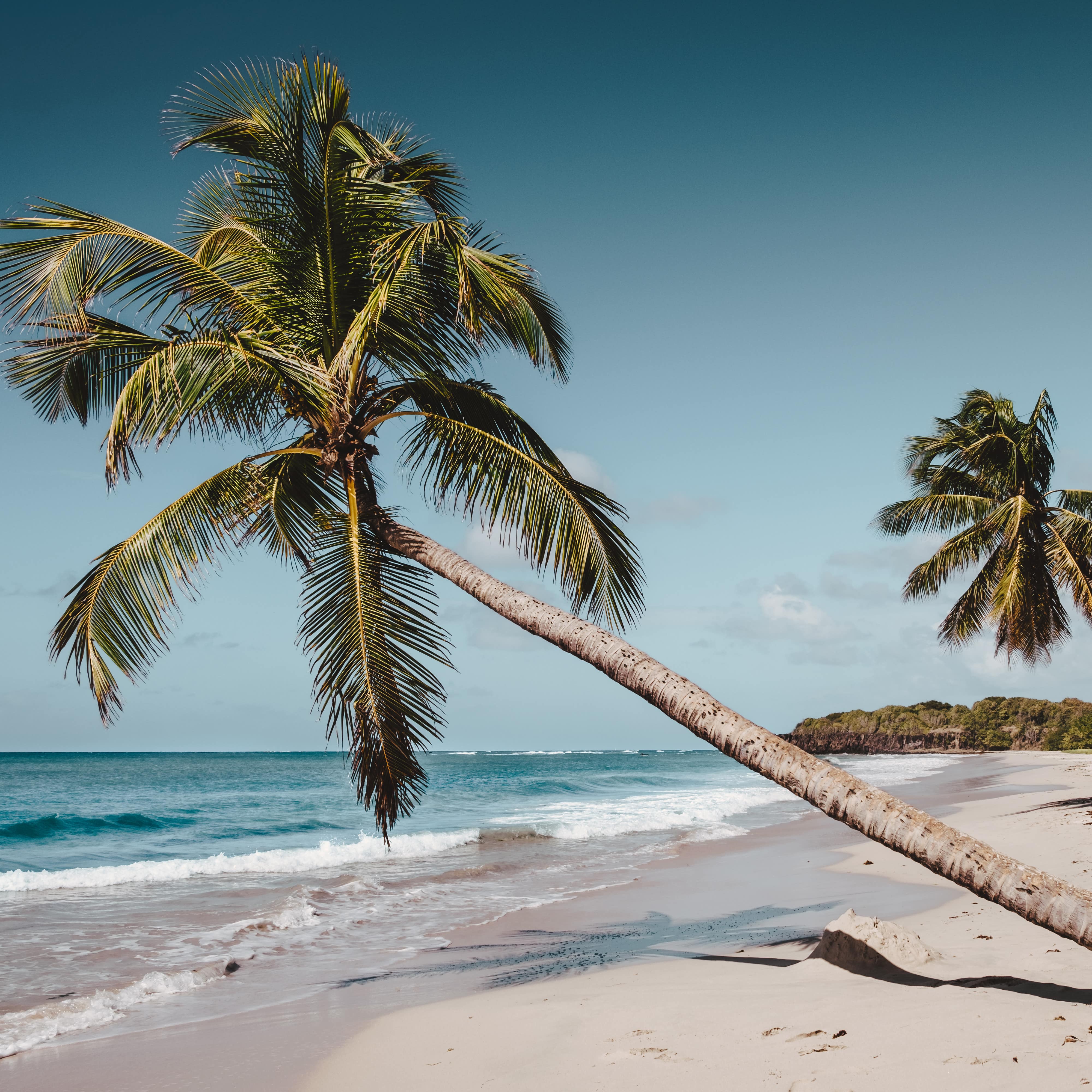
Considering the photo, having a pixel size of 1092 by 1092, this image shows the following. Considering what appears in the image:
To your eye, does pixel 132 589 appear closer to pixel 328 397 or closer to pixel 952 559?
pixel 328 397

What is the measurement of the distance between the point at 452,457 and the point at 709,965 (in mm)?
4255

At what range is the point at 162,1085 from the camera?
4.67 meters

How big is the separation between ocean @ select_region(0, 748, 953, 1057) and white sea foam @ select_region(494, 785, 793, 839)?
14cm

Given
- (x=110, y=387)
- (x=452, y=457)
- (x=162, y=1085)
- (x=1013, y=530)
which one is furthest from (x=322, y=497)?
(x=1013, y=530)

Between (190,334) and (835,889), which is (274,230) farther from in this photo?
(835,889)

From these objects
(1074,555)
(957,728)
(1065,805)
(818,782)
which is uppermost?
(1074,555)

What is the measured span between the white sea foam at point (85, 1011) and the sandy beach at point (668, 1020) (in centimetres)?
36

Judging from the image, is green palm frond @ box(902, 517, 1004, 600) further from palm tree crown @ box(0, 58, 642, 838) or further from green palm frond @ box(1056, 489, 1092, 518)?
palm tree crown @ box(0, 58, 642, 838)

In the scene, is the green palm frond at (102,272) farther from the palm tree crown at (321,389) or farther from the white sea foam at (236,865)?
the white sea foam at (236,865)

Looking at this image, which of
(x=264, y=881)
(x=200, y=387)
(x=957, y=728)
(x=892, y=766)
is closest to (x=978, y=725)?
(x=957, y=728)

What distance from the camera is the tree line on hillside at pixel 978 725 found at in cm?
6078

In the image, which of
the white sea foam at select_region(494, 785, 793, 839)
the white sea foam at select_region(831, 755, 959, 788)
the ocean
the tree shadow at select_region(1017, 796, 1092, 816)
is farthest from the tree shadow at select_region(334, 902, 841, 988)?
the white sea foam at select_region(831, 755, 959, 788)

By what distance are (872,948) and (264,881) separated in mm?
10678

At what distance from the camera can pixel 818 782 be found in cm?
419
